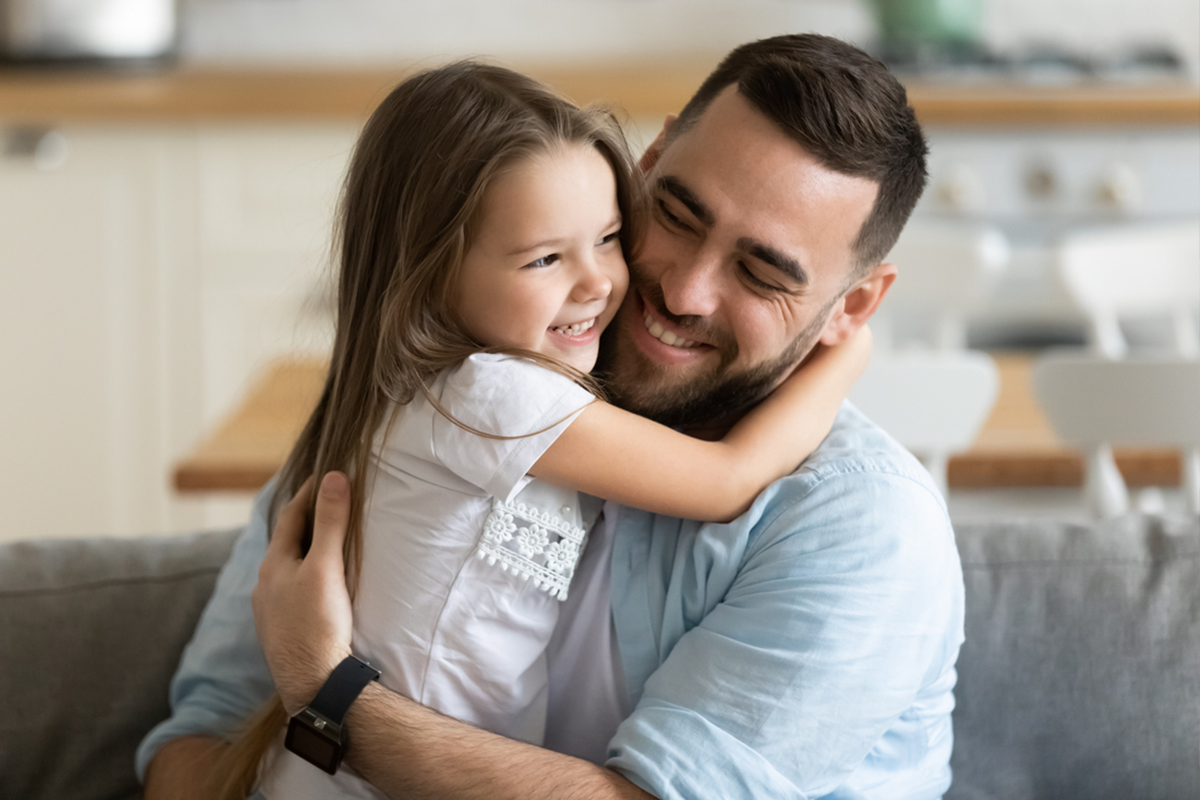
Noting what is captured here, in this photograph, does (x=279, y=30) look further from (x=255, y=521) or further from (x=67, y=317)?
(x=255, y=521)

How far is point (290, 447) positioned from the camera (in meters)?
1.87

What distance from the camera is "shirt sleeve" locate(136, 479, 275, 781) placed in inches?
52.6

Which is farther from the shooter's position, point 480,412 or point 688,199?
point 688,199

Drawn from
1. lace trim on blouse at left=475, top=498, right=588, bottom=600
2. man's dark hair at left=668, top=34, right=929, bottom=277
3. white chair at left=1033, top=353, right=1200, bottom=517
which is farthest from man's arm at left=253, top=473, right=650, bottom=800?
white chair at left=1033, top=353, right=1200, bottom=517

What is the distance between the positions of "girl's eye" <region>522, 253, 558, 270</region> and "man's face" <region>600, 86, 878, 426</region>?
0.17 meters

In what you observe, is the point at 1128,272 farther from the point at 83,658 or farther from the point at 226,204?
the point at 226,204

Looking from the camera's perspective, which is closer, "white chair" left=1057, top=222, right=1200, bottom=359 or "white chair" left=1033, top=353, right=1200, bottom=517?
"white chair" left=1033, top=353, right=1200, bottom=517

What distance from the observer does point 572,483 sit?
3.69ft

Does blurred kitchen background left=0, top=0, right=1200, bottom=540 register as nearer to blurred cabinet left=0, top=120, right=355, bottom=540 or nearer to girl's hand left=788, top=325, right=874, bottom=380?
blurred cabinet left=0, top=120, right=355, bottom=540

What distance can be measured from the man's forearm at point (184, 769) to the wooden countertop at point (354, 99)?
1876 mm

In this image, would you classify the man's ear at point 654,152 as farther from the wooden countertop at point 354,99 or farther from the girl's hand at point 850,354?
the wooden countertop at point 354,99

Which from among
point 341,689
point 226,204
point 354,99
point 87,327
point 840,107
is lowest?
point 87,327

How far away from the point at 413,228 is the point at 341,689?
45cm

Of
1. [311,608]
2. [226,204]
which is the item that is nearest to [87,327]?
[226,204]
